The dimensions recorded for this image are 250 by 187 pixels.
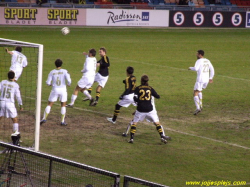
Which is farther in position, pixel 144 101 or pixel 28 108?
pixel 28 108

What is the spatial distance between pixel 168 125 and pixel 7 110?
200 inches

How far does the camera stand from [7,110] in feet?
39.3

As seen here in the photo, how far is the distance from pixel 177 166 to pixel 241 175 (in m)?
1.46

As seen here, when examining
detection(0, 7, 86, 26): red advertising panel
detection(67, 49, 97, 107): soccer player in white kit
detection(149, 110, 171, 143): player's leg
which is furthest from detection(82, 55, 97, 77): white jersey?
detection(0, 7, 86, 26): red advertising panel

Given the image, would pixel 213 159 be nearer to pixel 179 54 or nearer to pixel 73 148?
pixel 73 148

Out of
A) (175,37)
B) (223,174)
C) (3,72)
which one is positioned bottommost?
(223,174)

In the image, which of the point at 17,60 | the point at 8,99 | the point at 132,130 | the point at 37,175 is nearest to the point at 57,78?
the point at 8,99

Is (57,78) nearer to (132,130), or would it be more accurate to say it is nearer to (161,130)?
(132,130)

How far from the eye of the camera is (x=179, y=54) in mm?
29766

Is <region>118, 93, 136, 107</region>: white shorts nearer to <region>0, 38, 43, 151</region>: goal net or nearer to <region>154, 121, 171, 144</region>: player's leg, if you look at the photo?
<region>154, 121, 171, 144</region>: player's leg

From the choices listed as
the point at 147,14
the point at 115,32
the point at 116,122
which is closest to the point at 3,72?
the point at 116,122

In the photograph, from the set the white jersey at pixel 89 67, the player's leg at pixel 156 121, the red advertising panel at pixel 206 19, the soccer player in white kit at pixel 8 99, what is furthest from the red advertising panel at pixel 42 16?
the player's leg at pixel 156 121

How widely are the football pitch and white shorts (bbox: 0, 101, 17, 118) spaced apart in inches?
43.2

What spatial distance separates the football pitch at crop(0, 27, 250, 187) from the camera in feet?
35.6
